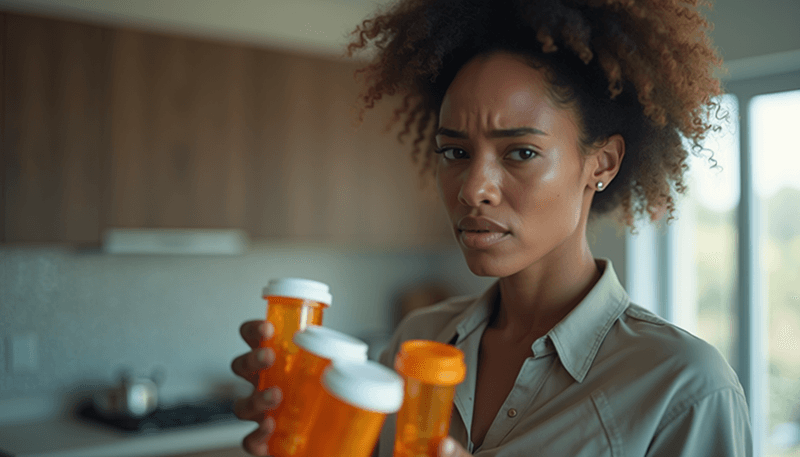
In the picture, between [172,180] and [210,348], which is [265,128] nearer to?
[172,180]

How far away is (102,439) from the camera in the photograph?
241cm

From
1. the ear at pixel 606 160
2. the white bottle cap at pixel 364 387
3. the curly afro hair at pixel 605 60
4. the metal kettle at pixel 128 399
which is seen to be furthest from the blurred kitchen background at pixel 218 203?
the white bottle cap at pixel 364 387

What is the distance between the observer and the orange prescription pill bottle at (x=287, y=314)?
0.81 m

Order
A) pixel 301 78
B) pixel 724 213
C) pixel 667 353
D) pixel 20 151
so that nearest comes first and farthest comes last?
pixel 667 353 → pixel 20 151 → pixel 724 213 → pixel 301 78

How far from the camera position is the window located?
238 centimetres

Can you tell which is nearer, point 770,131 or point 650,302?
point 770,131

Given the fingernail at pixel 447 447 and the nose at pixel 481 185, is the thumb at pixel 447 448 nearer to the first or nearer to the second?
the fingernail at pixel 447 447

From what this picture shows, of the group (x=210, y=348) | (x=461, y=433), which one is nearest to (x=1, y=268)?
(x=210, y=348)

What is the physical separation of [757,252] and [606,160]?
5.70ft

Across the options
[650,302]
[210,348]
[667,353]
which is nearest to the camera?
[667,353]

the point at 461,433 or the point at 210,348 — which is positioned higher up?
the point at 461,433

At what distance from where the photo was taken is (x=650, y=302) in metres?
2.77

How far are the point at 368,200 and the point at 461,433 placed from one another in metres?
2.20

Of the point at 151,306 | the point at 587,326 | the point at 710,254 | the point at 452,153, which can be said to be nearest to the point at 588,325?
the point at 587,326
